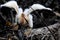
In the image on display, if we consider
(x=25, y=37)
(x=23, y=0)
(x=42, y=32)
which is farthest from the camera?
(x=23, y=0)

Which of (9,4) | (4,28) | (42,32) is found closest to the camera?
(9,4)

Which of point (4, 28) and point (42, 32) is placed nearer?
point (42, 32)

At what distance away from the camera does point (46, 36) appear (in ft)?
7.23

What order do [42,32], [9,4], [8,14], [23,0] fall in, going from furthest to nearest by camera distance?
[23,0] → [8,14] → [42,32] → [9,4]

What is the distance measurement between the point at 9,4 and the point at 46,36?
61 centimetres

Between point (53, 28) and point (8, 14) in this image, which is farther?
point (8, 14)

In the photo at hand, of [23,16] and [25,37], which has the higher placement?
[23,16]

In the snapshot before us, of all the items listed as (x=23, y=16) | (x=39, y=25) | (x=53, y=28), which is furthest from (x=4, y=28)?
(x=23, y=16)

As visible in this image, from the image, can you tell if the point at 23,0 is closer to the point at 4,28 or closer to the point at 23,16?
the point at 4,28

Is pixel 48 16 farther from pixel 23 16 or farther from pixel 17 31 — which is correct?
pixel 23 16

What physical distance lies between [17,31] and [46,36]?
0.98 ft

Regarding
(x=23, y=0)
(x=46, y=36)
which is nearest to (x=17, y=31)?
(x=46, y=36)

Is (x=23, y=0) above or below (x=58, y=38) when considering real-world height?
above

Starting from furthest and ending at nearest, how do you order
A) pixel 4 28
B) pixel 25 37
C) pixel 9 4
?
pixel 4 28, pixel 25 37, pixel 9 4
